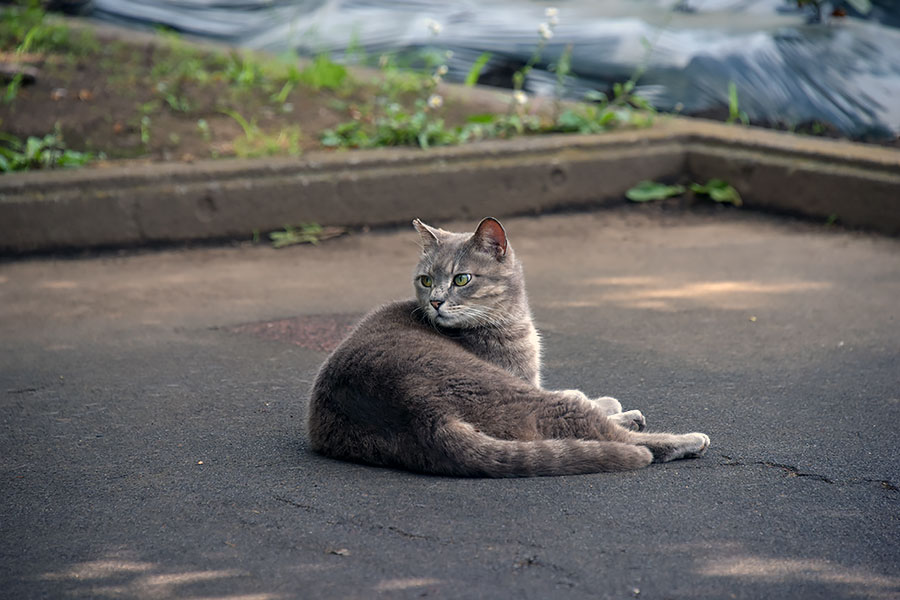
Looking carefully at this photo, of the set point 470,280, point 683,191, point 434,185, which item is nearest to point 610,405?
point 470,280

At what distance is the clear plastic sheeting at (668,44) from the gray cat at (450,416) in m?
4.80

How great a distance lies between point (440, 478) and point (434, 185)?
12.1ft

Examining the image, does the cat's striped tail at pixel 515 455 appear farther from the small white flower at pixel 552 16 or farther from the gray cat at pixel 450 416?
the small white flower at pixel 552 16

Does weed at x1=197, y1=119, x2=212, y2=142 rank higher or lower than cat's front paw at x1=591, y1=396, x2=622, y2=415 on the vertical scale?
higher

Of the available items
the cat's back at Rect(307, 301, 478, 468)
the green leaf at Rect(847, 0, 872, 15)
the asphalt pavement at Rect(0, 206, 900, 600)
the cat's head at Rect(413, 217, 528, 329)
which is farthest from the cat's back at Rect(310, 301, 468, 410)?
the green leaf at Rect(847, 0, 872, 15)

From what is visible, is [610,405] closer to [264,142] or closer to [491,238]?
[491,238]

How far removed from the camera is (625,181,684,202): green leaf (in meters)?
7.11

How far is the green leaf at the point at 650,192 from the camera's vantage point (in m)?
7.11

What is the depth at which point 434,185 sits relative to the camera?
6.69 meters

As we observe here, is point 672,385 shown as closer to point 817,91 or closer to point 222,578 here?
point 222,578

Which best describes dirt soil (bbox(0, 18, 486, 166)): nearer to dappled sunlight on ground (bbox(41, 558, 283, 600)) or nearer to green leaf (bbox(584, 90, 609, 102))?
green leaf (bbox(584, 90, 609, 102))

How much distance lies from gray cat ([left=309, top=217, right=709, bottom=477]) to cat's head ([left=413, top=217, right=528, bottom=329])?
12 millimetres

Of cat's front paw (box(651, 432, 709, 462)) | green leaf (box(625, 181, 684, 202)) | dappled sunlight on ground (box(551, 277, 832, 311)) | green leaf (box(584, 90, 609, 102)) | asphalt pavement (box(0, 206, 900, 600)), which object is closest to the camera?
asphalt pavement (box(0, 206, 900, 600))

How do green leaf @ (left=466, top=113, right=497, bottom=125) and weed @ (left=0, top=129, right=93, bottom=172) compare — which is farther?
green leaf @ (left=466, top=113, right=497, bottom=125)
